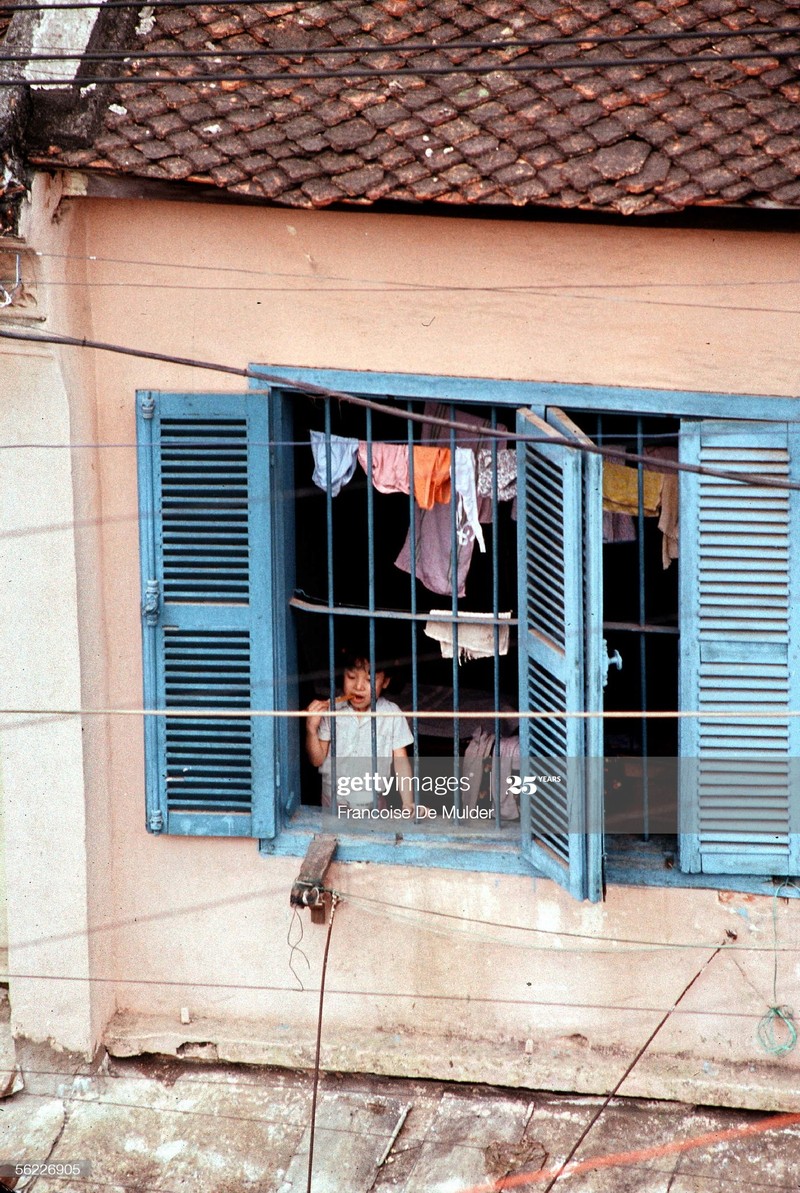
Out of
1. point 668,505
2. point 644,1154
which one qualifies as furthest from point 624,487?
point 644,1154

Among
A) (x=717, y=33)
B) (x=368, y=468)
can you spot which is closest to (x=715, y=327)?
(x=717, y=33)

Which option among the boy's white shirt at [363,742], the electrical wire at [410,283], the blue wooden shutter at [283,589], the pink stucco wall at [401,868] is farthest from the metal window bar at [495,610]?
the blue wooden shutter at [283,589]

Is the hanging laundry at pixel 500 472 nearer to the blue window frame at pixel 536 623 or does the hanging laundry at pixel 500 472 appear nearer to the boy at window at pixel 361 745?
the blue window frame at pixel 536 623

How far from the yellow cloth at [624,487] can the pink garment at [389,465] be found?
0.96m

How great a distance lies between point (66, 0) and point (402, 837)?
4.36m

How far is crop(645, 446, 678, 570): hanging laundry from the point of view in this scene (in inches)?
259

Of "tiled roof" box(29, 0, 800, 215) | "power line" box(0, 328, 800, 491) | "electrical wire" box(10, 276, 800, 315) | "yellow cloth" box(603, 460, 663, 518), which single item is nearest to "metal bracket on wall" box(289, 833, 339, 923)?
"power line" box(0, 328, 800, 491)

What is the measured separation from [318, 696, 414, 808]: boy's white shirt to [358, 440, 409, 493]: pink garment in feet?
3.78

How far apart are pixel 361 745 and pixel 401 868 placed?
2.14 ft

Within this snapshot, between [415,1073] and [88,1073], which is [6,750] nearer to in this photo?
[88,1073]

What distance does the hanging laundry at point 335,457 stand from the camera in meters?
6.79

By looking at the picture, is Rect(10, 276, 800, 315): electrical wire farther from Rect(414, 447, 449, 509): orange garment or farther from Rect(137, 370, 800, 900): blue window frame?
Rect(414, 447, 449, 509): orange garment

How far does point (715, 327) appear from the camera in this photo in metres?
6.25

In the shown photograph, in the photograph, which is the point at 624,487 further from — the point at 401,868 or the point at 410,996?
the point at 410,996
